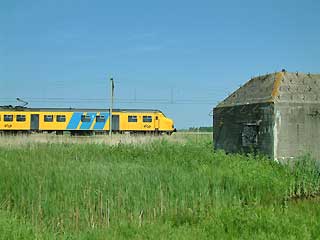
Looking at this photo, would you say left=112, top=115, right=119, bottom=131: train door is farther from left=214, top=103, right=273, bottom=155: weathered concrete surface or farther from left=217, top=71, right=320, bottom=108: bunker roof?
left=217, top=71, right=320, bottom=108: bunker roof

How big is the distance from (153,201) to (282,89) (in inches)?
391

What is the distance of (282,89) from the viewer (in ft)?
58.2

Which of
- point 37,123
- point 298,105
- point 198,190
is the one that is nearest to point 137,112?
point 37,123

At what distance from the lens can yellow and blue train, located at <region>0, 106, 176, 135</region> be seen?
130 ft

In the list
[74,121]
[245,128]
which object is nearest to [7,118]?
[74,121]

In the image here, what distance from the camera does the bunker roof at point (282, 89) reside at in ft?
57.1

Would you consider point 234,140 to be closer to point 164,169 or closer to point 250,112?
point 250,112

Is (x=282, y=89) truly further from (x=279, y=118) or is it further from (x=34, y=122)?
(x=34, y=122)

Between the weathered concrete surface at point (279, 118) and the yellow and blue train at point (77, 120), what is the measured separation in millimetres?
21683

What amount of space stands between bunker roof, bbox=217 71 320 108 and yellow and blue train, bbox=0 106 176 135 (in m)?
20.9

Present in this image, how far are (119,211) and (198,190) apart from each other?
2.34 meters

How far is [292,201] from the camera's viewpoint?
1193cm

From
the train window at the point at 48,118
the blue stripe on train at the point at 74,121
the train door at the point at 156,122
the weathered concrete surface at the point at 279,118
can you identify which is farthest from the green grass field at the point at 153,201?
the train door at the point at 156,122

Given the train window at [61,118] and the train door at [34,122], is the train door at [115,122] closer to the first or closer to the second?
the train window at [61,118]
